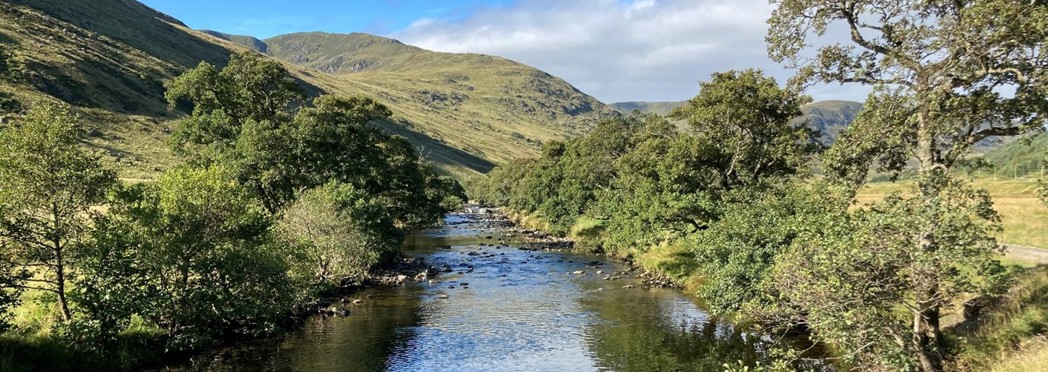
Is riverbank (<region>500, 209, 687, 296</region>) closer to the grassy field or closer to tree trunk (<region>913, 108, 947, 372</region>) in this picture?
the grassy field

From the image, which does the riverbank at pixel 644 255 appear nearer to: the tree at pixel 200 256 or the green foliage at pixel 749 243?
→ the green foliage at pixel 749 243

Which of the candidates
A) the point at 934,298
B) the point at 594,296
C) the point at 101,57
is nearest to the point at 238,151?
the point at 594,296

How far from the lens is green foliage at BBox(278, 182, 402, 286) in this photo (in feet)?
165

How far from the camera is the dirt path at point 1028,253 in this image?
35.7 m

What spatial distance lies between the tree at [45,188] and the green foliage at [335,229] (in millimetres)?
20040

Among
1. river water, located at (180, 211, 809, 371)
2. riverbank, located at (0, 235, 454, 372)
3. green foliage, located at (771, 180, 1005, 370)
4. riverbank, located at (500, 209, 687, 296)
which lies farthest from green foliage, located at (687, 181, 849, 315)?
riverbank, located at (0, 235, 454, 372)

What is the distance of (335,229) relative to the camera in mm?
51531

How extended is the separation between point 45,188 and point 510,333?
25626 mm

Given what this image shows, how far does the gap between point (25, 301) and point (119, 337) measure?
236 inches

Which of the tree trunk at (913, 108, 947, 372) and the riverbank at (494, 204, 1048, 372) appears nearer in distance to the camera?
the tree trunk at (913, 108, 947, 372)

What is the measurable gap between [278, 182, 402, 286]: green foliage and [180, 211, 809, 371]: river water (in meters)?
3.43

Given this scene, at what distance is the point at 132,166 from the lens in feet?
342

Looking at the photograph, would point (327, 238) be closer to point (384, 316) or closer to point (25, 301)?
point (384, 316)

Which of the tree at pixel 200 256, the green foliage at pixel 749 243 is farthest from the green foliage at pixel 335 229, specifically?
the green foliage at pixel 749 243
